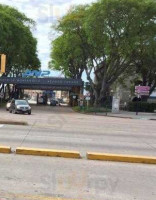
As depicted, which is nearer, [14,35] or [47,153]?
[47,153]

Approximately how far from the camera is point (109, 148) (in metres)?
14.2

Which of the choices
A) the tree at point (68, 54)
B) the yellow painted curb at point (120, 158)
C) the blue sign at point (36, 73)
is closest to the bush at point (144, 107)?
the tree at point (68, 54)

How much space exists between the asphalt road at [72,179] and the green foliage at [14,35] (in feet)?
157

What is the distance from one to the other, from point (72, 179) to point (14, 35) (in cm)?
5353

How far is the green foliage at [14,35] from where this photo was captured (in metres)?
57.8

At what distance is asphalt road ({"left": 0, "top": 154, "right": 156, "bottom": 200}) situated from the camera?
7.52 m

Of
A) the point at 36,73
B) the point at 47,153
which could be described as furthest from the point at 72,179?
the point at 36,73

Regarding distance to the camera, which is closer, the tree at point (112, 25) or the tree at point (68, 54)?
the tree at point (112, 25)

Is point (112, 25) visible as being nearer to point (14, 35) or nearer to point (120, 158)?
point (14, 35)

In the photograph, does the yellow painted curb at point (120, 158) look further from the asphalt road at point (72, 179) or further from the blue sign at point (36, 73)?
the blue sign at point (36, 73)

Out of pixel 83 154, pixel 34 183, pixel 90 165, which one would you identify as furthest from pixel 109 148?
pixel 34 183

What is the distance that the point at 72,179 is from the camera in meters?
8.70

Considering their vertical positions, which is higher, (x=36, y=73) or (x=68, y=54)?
(x=68, y=54)

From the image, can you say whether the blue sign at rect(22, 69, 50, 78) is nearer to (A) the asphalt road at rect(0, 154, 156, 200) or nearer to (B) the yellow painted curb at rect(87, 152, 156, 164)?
(B) the yellow painted curb at rect(87, 152, 156, 164)
